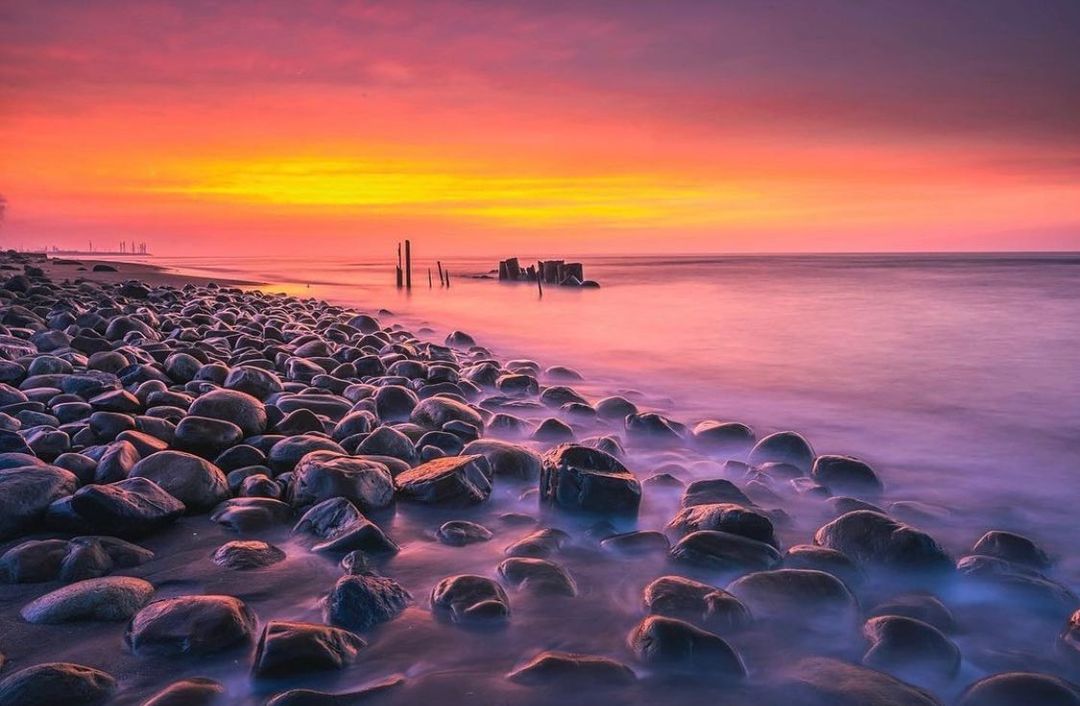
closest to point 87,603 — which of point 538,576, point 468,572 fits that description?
point 468,572

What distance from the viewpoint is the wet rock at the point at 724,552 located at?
2826 mm

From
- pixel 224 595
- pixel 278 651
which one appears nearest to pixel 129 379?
pixel 224 595

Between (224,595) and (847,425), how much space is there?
5303mm

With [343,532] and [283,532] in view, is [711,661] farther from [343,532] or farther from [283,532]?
[283,532]

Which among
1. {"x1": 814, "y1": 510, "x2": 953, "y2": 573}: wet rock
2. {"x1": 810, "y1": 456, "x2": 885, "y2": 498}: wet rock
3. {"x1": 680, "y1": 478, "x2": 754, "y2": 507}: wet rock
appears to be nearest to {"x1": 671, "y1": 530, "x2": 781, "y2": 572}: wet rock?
{"x1": 814, "y1": 510, "x2": 953, "y2": 573}: wet rock

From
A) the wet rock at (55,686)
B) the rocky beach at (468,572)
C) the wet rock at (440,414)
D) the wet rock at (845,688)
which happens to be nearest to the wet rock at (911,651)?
the rocky beach at (468,572)

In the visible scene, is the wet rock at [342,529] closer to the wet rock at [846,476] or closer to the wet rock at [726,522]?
the wet rock at [726,522]

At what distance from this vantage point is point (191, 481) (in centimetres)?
317

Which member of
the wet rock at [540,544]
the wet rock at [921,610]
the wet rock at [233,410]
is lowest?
the wet rock at [921,610]

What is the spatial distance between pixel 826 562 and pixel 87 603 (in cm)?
267

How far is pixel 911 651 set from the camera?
221 cm

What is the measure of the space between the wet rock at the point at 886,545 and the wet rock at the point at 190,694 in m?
2.38

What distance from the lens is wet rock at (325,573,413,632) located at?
2287 mm

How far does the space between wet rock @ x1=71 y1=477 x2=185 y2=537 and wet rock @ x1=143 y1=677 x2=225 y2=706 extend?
1.13 m
